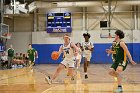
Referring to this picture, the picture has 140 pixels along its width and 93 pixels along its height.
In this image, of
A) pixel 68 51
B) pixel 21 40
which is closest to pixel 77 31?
pixel 21 40

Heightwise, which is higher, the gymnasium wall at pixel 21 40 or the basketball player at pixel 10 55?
the gymnasium wall at pixel 21 40

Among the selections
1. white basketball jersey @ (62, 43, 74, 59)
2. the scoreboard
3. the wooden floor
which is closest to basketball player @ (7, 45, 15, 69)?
the scoreboard

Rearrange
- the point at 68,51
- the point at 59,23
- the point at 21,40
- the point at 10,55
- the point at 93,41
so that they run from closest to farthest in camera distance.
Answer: the point at 68,51 → the point at 10,55 → the point at 93,41 → the point at 59,23 → the point at 21,40

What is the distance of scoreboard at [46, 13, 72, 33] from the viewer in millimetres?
34469

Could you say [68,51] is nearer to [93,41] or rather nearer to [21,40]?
[93,41]

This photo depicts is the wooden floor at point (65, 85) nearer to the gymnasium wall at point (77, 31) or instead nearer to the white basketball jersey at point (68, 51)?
the white basketball jersey at point (68, 51)

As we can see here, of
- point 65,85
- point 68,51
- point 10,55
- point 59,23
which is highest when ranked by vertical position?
point 59,23

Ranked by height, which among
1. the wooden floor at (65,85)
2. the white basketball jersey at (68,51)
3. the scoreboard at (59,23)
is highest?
the scoreboard at (59,23)

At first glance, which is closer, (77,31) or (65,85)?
(65,85)

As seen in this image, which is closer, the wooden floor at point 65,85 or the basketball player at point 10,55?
the wooden floor at point 65,85

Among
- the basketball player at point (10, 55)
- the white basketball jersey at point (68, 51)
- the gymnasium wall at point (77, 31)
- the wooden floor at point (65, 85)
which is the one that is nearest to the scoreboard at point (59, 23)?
the gymnasium wall at point (77, 31)

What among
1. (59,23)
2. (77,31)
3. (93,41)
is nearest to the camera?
(93,41)

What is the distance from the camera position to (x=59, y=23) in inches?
1361

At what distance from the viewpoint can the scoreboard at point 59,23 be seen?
1357 inches
